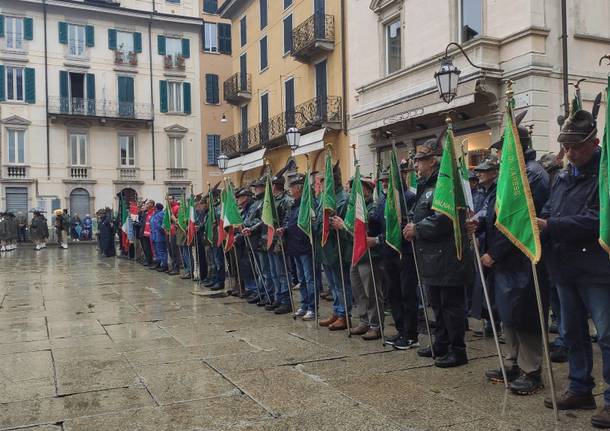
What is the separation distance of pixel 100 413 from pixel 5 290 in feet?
28.6

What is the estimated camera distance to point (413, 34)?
55.8 feet

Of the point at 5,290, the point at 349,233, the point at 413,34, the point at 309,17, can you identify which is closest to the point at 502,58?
the point at 413,34

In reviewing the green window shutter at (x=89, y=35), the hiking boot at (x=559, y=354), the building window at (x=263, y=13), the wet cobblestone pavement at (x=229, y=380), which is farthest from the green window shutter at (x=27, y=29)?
the hiking boot at (x=559, y=354)

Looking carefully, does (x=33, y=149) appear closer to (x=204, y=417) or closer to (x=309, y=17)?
(x=309, y=17)

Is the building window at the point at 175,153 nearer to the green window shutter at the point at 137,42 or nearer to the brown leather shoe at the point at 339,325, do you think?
the green window shutter at the point at 137,42

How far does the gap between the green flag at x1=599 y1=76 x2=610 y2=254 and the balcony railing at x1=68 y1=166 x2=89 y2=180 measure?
121ft

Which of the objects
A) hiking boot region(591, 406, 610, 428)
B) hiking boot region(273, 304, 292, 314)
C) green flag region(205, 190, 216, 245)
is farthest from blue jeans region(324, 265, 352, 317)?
green flag region(205, 190, 216, 245)

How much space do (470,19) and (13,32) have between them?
30.2 m

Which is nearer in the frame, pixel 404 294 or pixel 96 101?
pixel 404 294

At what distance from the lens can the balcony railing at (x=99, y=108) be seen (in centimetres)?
3688

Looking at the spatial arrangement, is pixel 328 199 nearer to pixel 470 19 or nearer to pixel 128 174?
pixel 470 19

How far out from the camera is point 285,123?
Result: 25.6 meters

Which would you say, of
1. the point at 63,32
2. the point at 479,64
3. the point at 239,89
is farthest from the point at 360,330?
the point at 63,32

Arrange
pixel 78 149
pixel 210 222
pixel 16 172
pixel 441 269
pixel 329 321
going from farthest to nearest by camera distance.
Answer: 1. pixel 78 149
2. pixel 16 172
3. pixel 210 222
4. pixel 329 321
5. pixel 441 269
